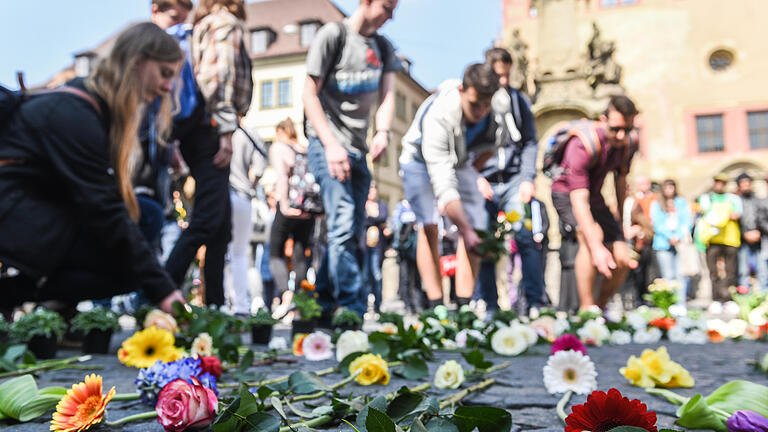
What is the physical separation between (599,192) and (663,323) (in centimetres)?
128

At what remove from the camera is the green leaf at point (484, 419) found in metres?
1.10

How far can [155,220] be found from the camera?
4.34m

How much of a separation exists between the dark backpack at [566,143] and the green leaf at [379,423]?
4.28m

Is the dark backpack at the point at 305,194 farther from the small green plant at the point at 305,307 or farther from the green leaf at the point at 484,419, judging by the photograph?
the green leaf at the point at 484,419

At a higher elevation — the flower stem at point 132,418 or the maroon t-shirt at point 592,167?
the maroon t-shirt at point 592,167

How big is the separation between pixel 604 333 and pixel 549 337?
0.39m

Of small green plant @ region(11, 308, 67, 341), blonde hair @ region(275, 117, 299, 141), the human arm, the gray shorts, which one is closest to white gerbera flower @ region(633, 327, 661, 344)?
the gray shorts

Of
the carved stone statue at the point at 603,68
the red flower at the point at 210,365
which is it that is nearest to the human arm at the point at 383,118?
the red flower at the point at 210,365

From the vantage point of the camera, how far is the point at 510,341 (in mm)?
2885

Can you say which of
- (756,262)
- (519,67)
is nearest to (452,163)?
(756,262)

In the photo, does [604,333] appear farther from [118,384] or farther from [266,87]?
[266,87]

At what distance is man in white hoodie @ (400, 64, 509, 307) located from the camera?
4367 mm

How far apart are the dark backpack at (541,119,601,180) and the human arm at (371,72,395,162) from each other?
1.46 meters

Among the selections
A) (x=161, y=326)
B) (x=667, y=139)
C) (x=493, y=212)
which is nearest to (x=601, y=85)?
(x=667, y=139)
